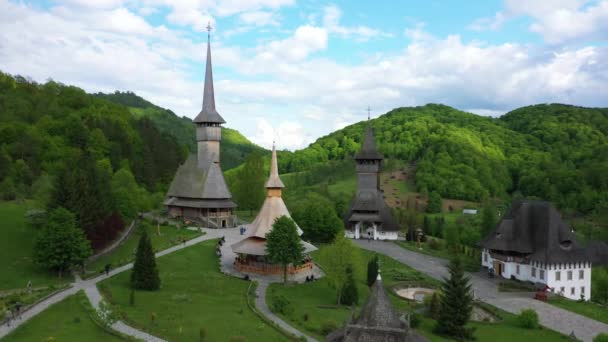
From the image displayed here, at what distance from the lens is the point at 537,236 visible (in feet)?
149

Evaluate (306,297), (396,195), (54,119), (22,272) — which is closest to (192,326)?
(306,297)

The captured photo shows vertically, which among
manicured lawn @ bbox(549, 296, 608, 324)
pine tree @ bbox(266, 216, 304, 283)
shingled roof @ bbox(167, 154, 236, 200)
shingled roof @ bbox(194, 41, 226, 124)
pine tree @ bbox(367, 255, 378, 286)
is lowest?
manicured lawn @ bbox(549, 296, 608, 324)

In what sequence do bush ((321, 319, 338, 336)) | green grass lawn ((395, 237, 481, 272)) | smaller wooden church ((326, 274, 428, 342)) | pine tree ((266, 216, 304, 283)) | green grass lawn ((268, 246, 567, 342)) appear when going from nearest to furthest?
1. smaller wooden church ((326, 274, 428, 342))
2. bush ((321, 319, 338, 336))
3. green grass lawn ((268, 246, 567, 342))
4. pine tree ((266, 216, 304, 283))
5. green grass lawn ((395, 237, 481, 272))

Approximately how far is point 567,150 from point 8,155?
117803 mm

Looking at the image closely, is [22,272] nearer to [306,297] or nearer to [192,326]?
[192,326]

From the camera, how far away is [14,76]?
89.7 meters

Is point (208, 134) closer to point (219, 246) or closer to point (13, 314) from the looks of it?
point (219, 246)

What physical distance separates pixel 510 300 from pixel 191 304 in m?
22.5

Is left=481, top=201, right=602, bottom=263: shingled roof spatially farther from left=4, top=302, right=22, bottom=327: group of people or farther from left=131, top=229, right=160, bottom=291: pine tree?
left=4, top=302, right=22, bottom=327: group of people

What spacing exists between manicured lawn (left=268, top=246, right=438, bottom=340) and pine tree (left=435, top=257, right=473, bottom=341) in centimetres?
416

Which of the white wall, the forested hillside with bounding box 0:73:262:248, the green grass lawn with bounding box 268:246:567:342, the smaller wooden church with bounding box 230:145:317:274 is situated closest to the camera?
the green grass lawn with bounding box 268:246:567:342

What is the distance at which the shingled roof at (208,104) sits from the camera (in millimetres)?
60812

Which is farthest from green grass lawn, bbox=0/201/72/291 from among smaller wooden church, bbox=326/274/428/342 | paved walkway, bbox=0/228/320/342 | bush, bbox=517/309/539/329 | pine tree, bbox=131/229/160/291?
bush, bbox=517/309/539/329

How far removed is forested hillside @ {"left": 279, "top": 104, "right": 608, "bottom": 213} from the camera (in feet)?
333
